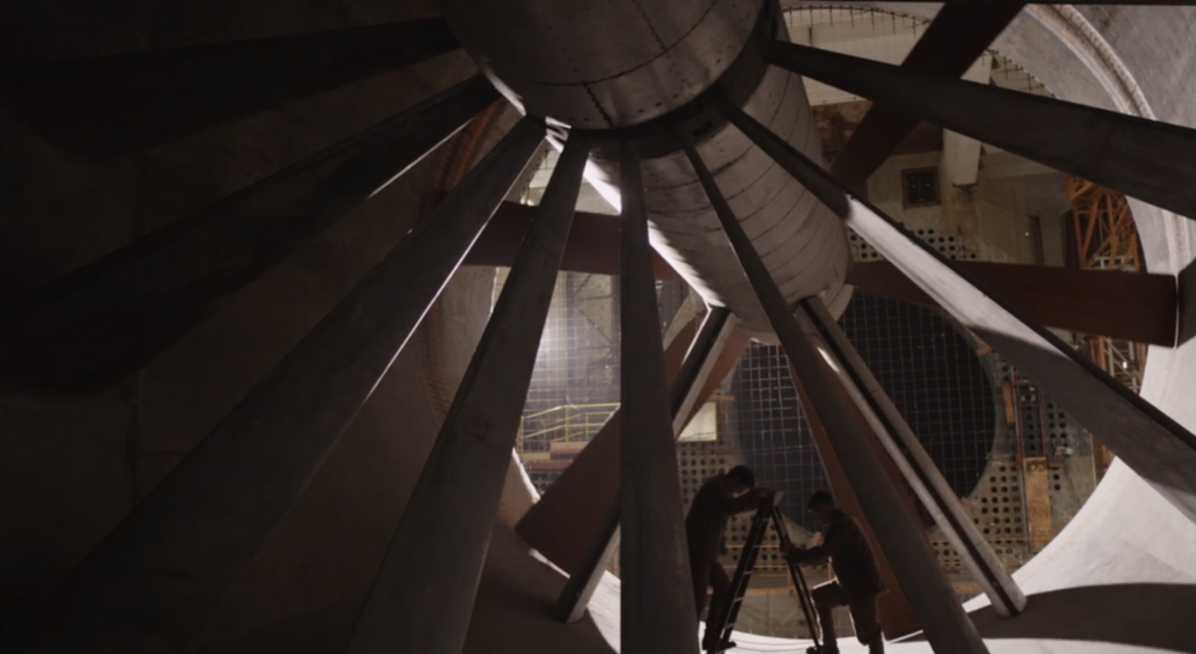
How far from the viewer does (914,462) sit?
5.18 metres

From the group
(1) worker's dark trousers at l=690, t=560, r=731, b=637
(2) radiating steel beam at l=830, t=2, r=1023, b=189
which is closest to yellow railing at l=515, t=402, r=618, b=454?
(1) worker's dark trousers at l=690, t=560, r=731, b=637

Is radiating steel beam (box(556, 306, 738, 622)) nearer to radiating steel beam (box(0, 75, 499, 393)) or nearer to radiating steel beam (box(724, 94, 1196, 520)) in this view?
radiating steel beam (box(724, 94, 1196, 520))

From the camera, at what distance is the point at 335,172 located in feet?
9.16

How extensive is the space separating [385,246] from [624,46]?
260 centimetres


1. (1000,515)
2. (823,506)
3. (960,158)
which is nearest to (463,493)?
(823,506)

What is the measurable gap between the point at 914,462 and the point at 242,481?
4.23 metres

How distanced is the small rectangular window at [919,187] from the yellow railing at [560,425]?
561 centimetres

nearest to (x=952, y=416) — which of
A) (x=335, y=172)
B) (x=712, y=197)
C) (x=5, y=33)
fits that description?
(x=712, y=197)

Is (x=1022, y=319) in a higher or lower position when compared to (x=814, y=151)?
lower

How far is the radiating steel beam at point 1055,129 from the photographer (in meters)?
1.98

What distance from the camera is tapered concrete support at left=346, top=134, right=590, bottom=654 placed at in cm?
193

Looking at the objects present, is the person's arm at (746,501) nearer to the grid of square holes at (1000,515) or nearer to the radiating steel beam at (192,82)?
the radiating steel beam at (192,82)

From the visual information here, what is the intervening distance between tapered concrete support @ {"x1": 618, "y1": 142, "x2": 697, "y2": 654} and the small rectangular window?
10764 mm

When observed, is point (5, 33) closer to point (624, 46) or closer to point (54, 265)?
point (54, 265)
